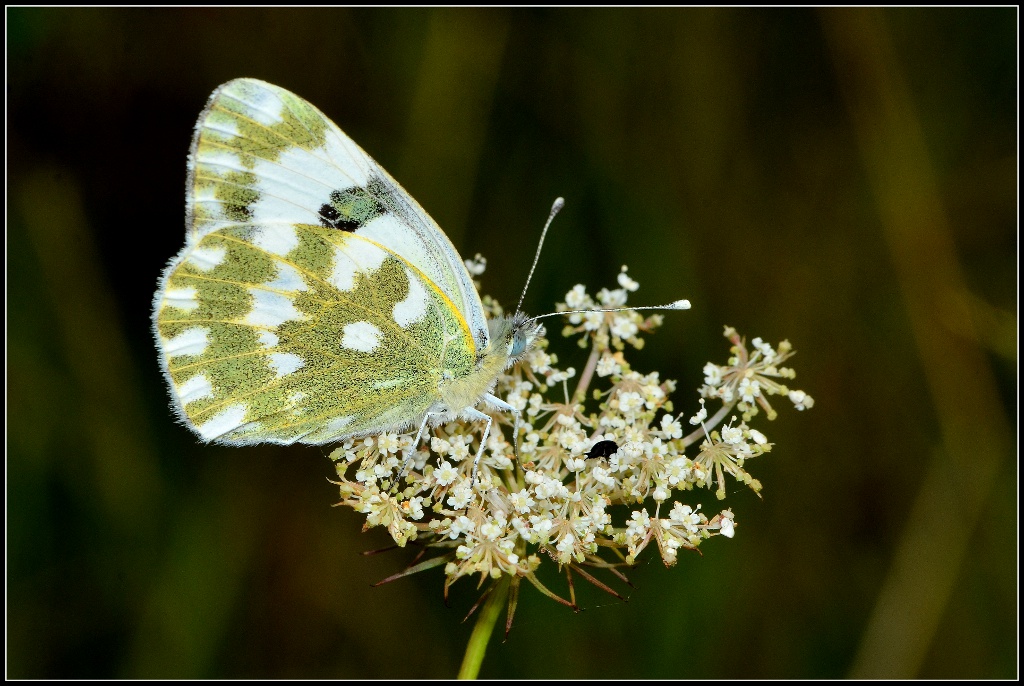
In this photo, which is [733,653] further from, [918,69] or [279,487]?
[918,69]

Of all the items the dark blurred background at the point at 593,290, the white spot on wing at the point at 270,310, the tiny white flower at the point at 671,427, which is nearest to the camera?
the tiny white flower at the point at 671,427

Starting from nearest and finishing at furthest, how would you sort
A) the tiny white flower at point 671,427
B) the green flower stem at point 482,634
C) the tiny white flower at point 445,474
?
1. the green flower stem at point 482,634
2. the tiny white flower at point 445,474
3. the tiny white flower at point 671,427

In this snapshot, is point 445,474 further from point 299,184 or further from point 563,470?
point 299,184

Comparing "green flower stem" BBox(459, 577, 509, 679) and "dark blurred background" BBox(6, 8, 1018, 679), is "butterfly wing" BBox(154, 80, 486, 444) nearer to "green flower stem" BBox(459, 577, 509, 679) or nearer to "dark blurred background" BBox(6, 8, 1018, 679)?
"green flower stem" BBox(459, 577, 509, 679)

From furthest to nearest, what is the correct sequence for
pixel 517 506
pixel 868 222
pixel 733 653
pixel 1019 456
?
pixel 868 222 < pixel 1019 456 < pixel 733 653 < pixel 517 506

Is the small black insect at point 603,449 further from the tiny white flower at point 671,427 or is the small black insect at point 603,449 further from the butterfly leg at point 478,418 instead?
the butterfly leg at point 478,418

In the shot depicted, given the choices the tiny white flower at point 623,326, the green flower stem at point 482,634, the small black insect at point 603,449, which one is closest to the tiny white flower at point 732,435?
the small black insect at point 603,449

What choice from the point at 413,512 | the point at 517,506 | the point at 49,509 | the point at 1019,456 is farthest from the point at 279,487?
the point at 1019,456
